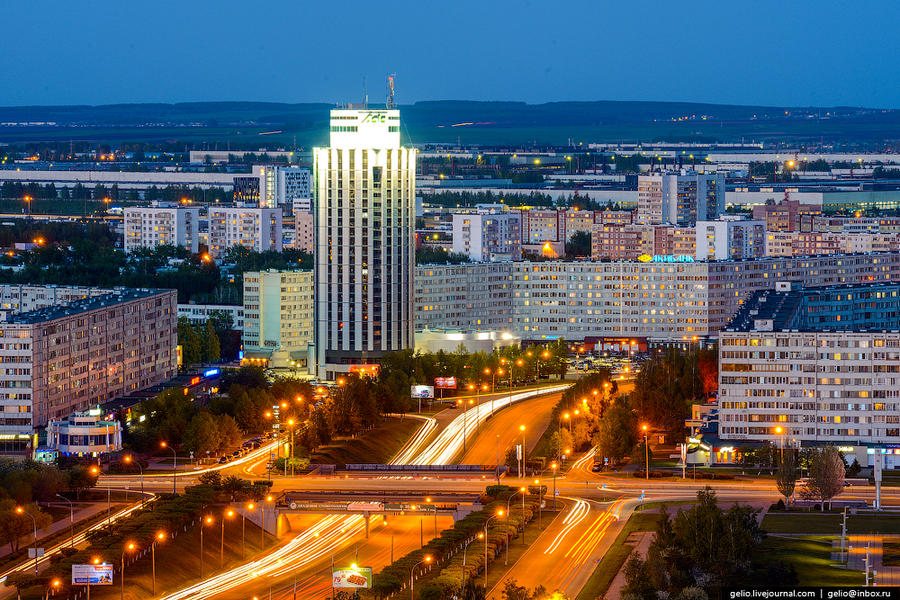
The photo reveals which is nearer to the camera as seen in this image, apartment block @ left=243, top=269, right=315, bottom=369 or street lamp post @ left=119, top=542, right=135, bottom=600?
street lamp post @ left=119, top=542, right=135, bottom=600

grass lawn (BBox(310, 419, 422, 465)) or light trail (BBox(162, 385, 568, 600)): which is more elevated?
grass lawn (BBox(310, 419, 422, 465))

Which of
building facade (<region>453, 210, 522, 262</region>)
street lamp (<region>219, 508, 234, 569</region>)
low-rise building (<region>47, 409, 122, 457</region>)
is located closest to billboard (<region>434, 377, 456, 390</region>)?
low-rise building (<region>47, 409, 122, 457</region>)

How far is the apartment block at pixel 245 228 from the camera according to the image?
172 meters

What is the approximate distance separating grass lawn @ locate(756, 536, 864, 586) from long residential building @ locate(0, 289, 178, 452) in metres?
33.1

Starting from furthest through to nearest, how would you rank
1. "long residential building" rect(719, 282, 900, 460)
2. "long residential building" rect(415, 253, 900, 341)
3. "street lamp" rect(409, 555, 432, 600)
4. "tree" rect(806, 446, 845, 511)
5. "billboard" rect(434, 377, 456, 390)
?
"long residential building" rect(415, 253, 900, 341) → "billboard" rect(434, 377, 456, 390) → "long residential building" rect(719, 282, 900, 460) → "tree" rect(806, 446, 845, 511) → "street lamp" rect(409, 555, 432, 600)

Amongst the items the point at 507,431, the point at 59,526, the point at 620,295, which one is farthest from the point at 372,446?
the point at 620,295

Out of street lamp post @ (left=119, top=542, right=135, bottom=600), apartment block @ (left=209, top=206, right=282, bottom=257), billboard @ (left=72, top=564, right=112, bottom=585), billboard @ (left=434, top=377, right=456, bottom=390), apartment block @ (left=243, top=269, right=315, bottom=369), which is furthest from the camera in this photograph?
apartment block @ (left=209, top=206, right=282, bottom=257)

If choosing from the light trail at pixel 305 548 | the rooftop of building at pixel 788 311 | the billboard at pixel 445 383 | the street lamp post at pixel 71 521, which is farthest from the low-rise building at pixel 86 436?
the rooftop of building at pixel 788 311

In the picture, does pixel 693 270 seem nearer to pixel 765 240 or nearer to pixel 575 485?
pixel 765 240

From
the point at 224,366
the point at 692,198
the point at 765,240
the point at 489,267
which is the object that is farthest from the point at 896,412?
the point at 692,198

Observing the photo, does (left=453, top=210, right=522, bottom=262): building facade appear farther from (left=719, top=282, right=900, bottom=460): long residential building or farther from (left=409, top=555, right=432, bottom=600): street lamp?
(left=409, top=555, right=432, bottom=600): street lamp

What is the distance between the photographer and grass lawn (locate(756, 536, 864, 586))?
53750 millimetres

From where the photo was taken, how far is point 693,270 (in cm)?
12350

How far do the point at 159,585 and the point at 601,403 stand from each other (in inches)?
1254
